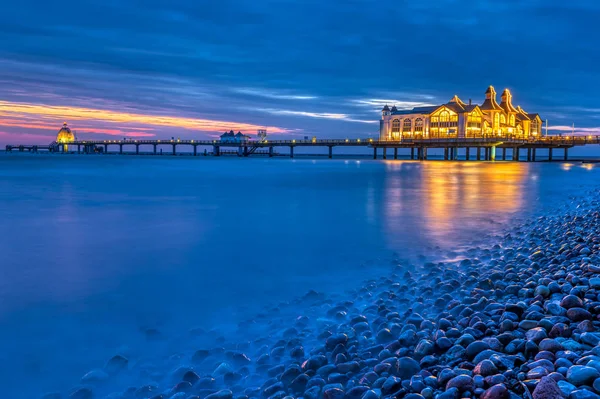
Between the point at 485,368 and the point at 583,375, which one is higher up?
the point at 583,375

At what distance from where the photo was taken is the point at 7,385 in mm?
3572

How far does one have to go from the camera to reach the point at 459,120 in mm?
75375

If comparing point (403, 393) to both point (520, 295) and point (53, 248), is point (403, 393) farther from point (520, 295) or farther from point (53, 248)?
point (53, 248)

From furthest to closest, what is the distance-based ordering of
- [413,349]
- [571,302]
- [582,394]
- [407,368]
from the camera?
[571,302]
[413,349]
[407,368]
[582,394]

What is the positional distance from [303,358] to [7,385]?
239 cm

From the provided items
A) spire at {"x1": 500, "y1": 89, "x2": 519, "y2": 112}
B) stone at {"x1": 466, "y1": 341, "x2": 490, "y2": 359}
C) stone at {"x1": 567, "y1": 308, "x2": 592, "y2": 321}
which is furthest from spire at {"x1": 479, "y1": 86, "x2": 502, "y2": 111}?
stone at {"x1": 466, "y1": 341, "x2": 490, "y2": 359}

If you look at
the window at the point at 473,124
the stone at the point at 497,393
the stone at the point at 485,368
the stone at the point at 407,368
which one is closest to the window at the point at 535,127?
the window at the point at 473,124

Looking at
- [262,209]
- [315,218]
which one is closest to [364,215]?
[315,218]

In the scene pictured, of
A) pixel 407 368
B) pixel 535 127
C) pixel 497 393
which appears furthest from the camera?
pixel 535 127

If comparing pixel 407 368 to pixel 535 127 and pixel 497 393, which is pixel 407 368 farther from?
pixel 535 127

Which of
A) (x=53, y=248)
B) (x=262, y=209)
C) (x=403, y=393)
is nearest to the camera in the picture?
(x=403, y=393)

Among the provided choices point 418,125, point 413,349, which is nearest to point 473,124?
point 418,125

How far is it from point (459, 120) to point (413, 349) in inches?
3055

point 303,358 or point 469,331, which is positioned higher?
point 469,331
